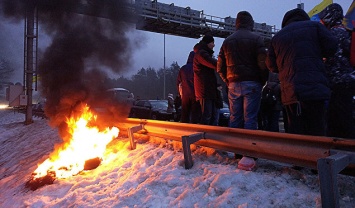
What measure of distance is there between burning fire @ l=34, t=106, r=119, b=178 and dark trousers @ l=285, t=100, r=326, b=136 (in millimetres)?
3360

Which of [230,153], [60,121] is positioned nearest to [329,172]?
[230,153]

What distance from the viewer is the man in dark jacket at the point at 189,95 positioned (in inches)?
247

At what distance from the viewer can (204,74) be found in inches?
219

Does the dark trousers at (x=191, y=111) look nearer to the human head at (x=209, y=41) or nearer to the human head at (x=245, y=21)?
the human head at (x=209, y=41)

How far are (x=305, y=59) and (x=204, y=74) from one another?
2364 mm

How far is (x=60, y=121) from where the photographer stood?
7293 mm

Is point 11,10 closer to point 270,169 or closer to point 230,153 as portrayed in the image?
point 230,153

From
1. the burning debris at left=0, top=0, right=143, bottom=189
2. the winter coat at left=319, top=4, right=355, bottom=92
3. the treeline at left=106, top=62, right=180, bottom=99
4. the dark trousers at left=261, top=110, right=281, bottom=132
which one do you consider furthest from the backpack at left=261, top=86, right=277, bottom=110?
the treeline at left=106, top=62, right=180, bottom=99

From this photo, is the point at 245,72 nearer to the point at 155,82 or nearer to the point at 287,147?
the point at 287,147

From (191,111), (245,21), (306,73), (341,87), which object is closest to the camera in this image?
(306,73)

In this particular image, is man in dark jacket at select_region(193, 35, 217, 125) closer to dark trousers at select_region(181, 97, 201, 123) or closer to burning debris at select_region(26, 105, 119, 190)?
dark trousers at select_region(181, 97, 201, 123)

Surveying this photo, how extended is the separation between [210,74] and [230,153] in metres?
1.92

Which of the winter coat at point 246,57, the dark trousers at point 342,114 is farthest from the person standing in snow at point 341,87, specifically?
the winter coat at point 246,57

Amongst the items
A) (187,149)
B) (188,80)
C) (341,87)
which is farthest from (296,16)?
(188,80)
